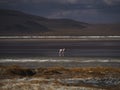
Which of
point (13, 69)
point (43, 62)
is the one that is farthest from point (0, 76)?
point (43, 62)

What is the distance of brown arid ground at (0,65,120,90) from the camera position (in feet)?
83.8

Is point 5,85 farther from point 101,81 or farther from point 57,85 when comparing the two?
point 101,81

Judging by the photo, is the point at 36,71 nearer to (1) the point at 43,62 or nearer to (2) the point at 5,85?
(2) the point at 5,85

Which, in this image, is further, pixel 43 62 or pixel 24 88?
pixel 43 62

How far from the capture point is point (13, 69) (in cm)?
3550

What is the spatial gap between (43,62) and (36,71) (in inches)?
947

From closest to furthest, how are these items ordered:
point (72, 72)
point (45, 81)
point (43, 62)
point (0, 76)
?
point (45, 81) → point (0, 76) → point (72, 72) → point (43, 62)

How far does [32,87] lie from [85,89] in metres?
2.93

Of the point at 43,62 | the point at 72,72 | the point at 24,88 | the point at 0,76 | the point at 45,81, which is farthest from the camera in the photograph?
the point at 43,62

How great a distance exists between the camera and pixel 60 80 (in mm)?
28859

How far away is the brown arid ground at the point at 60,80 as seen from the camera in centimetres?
2553

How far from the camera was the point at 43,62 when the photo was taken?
5931 cm

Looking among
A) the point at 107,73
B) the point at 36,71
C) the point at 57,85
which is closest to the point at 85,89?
the point at 57,85

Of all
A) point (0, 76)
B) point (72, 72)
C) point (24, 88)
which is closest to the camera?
point (24, 88)
